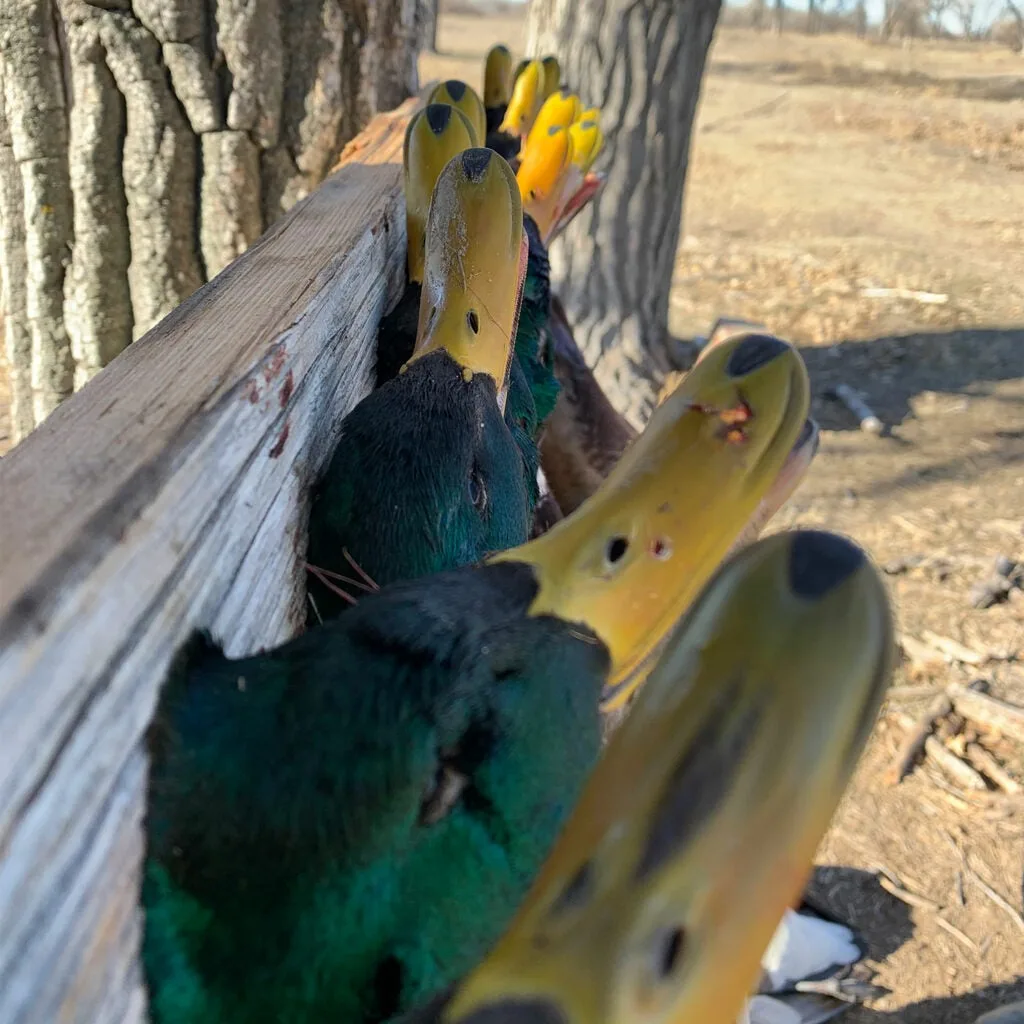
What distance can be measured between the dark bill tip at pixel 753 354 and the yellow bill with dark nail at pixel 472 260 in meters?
0.29

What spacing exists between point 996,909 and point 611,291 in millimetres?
2952

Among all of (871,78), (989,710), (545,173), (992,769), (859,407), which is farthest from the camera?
(871,78)

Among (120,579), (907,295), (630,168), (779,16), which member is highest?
(779,16)

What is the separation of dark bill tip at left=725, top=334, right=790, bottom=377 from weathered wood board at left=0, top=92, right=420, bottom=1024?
0.28 metres

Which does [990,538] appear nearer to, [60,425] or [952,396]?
[952,396]

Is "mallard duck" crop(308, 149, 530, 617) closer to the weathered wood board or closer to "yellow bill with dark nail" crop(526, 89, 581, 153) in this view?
the weathered wood board

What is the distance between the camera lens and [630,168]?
14.0 ft

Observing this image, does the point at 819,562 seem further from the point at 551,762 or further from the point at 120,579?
the point at 120,579

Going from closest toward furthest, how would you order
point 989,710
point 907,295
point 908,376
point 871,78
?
point 989,710 → point 908,376 → point 907,295 → point 871,78

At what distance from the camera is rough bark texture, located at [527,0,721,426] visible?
13.3 ft

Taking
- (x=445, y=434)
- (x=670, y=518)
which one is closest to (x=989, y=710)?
(x=445, y=434)

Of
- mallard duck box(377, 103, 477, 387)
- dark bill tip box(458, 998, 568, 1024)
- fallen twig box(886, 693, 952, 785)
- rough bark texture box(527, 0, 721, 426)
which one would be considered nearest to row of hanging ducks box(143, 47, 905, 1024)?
dark bill tip box(458, 998, 568, 1024)

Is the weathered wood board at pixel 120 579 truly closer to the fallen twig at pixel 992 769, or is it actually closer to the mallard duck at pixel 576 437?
the mallard duck at pixel 576 437

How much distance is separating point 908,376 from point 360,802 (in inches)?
198
